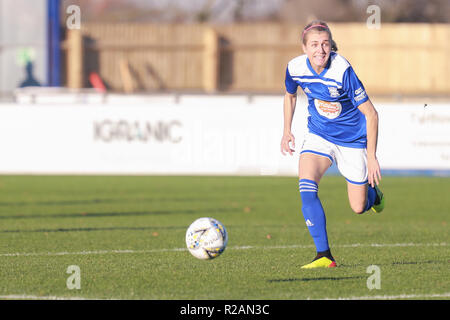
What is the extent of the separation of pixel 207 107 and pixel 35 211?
25.1ft

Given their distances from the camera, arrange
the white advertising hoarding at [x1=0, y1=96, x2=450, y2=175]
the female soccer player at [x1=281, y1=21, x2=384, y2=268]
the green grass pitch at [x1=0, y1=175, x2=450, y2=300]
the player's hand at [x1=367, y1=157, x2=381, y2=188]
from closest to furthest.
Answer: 1. the green grass pitch at [x1=0, y1=175, x2=450, y2=300]
2. the player's hand at [x1=367, y1=157, x2=381, y2=188]
3. the female soccer player at [x1=281, y1=21, x2=384, y2=268]
4. the white advertising hoarding at [x1=0, y1=96, x2=450, y2=175]

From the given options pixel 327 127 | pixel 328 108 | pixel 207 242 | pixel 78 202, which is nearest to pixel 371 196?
pixel 327 127

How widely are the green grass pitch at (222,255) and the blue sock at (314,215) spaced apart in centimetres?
31

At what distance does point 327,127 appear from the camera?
26.4 feet

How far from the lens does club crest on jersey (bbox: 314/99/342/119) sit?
25.9 ft

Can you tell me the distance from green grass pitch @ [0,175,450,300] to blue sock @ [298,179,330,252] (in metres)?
0.31

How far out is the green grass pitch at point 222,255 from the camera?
257 inches

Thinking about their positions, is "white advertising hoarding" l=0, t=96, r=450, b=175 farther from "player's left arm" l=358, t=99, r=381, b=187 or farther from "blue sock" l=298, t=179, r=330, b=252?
"player's left arm" l=358, t=99, r=381, b=187

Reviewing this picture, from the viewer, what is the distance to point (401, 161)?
19641 millimetres

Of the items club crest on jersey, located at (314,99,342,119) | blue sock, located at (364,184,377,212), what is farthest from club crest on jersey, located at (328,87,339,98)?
blue sock, located at (364,184,377,212)

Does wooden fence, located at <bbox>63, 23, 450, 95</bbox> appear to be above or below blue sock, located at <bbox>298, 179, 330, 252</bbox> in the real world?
above

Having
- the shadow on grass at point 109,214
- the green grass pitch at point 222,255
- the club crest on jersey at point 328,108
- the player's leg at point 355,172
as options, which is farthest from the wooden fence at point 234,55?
the club crest on jersey at point 328,108

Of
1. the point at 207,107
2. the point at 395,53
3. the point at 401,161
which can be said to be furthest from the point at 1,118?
the point at 395,53

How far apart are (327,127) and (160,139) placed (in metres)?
11.9
